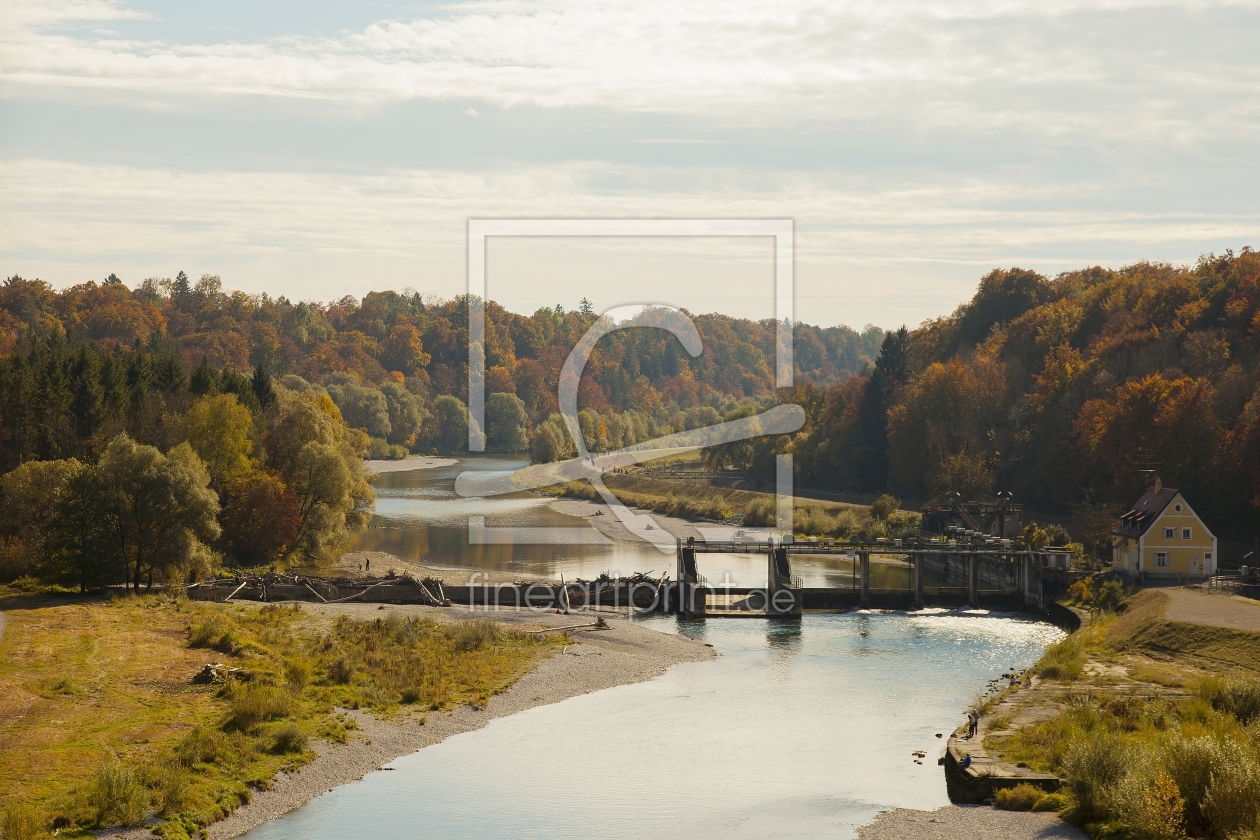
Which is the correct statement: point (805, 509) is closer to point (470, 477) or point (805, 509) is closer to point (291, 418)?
point (291, 418)

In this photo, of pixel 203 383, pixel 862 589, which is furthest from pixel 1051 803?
pixel 203 383

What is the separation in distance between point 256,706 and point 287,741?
2.09m

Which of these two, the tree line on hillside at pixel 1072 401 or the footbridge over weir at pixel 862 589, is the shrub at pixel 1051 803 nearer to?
the footbridge over weir at pixel 862 589

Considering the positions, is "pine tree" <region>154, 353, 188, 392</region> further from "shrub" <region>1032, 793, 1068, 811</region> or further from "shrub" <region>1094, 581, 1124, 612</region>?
"shrub" <region>1032, 793, 1068, 811</region>

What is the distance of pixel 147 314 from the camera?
16525 cm

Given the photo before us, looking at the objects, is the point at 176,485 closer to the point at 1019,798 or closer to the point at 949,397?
the point at 1019,798

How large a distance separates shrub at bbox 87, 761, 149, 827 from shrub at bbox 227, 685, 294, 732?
6.45 meters

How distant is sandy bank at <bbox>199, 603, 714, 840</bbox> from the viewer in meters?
32.4

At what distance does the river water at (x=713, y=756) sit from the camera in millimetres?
31250

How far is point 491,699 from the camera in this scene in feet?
140

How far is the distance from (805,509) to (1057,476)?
789 inches

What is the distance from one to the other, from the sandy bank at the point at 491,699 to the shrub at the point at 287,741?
2.17 ft

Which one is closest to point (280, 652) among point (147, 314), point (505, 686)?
point (505, 686)

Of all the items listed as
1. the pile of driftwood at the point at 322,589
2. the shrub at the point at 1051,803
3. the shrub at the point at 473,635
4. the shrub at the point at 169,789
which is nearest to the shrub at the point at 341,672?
the shrub at the point at 473,635
